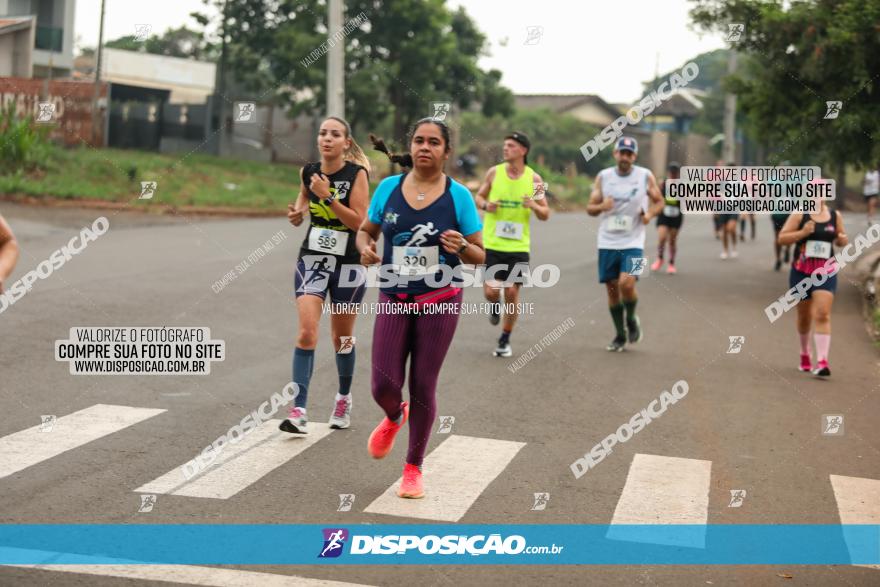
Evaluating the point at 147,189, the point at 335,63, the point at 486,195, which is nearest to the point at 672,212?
the point at 335,63

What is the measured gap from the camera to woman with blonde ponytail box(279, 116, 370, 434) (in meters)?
7.96

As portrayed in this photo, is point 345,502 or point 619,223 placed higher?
point 619,223

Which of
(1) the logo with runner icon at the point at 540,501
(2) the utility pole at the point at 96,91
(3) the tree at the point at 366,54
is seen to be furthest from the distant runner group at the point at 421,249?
(3) the tree at the point at 366,54

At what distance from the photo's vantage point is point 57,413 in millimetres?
8430

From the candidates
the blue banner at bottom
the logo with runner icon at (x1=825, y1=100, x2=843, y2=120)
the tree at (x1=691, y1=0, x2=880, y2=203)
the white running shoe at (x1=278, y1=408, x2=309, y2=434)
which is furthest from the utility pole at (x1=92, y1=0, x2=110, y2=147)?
the blue banner at bottom

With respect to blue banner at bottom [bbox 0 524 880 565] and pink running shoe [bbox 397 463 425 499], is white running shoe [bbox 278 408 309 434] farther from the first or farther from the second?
blue banner at bottom [bbox 0 524 880 565]

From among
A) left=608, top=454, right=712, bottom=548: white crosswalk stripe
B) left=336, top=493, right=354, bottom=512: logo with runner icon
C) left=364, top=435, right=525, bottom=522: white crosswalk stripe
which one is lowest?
left=336, top=493, right=354, bottom=512: logo with runner icon

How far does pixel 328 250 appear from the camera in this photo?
316 inches

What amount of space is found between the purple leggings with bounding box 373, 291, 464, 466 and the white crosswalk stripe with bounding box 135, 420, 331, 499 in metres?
0.93

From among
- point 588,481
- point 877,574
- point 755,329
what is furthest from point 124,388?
point 755,329

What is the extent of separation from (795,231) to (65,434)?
22.2 feet

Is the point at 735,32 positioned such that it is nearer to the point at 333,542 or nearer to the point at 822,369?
the point at 822,369

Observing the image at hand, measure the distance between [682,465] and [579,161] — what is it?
52806 millimetres

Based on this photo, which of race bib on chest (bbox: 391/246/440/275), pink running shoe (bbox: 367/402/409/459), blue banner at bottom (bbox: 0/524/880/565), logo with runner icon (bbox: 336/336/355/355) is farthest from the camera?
logo with runner icon (bbox: 336/336/355/355)
